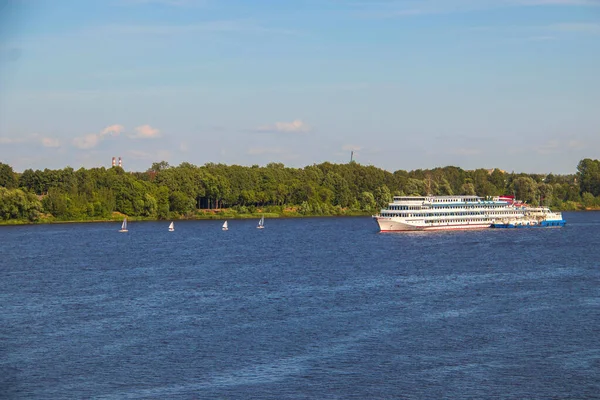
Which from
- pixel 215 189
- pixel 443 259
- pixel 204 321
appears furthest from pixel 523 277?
Result: pixel 215 189

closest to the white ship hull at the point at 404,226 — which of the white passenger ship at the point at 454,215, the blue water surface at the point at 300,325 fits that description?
the white passenger ship at the point at 454,215

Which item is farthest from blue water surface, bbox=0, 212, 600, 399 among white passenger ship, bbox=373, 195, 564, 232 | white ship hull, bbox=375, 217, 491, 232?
white passenger ship, bbox=373, 195, 564, 232

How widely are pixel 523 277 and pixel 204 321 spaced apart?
121ft

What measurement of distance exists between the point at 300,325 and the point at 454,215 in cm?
10216

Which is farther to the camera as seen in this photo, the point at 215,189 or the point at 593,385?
the point at 215,189

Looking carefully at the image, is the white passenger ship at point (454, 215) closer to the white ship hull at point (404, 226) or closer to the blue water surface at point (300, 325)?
the white ship hull at point (404, 226)

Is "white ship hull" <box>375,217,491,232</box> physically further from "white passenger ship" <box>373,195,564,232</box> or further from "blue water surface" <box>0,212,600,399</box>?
"blue water surface" <box>0,212,600,399</box>

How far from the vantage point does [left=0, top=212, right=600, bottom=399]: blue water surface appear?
137 ft

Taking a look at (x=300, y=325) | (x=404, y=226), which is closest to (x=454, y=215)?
(x=404, y=226)

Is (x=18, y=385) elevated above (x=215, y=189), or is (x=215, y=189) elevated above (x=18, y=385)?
(x=215, y=189)

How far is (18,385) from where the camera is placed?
41.6 meters

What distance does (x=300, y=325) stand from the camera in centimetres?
5531

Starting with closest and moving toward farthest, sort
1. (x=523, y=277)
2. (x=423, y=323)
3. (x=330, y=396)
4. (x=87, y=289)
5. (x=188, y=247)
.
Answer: (x=330, y=396) → (x=423, y=323) → (x=87, y=289) → (x=523, y=277) → (x=188, y=247)

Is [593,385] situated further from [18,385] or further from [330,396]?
[18,385]
